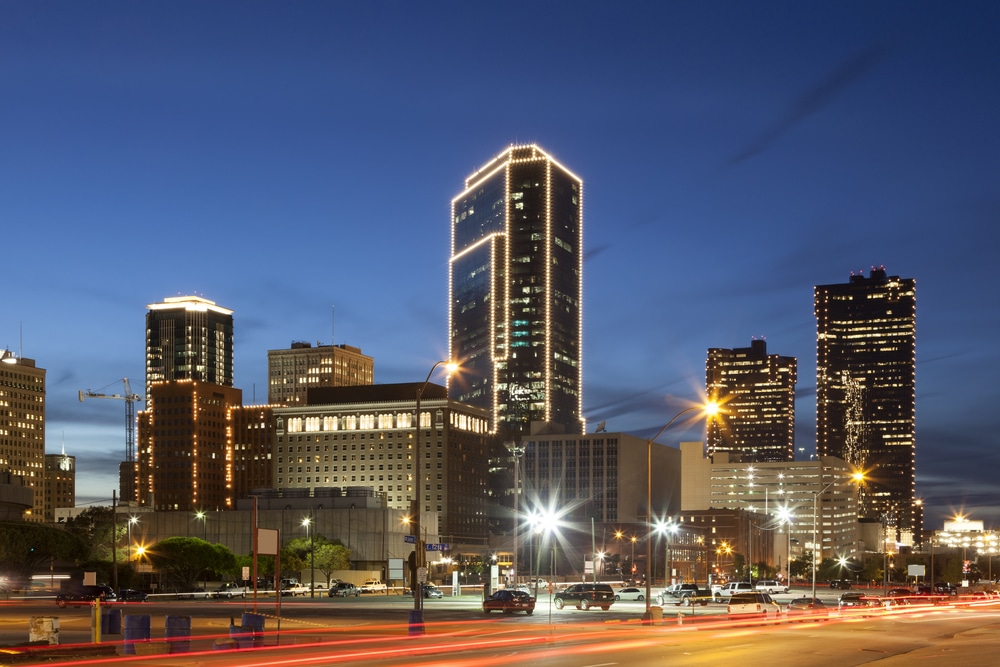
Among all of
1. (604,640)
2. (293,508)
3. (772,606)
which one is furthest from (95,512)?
(604,640)

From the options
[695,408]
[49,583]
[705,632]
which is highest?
[695,408]

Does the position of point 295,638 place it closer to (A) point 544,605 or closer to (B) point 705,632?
(B) point 705,632

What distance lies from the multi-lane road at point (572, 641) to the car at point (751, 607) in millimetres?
876

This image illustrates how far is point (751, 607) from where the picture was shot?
66438 mm

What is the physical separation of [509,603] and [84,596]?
3231 cm

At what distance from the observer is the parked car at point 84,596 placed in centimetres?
8068

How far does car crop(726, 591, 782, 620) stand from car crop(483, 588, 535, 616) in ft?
42.7

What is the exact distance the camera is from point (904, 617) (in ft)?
234

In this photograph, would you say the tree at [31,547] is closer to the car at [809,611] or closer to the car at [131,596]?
the car at [131,596]

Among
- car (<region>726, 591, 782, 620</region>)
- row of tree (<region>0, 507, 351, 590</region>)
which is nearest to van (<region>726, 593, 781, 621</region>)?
car (<region>726, 591, 782, 620</region>)

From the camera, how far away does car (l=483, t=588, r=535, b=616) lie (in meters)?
73.1

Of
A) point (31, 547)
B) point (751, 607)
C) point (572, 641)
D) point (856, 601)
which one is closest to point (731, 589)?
point (856, 601)

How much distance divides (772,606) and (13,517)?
4625 inches

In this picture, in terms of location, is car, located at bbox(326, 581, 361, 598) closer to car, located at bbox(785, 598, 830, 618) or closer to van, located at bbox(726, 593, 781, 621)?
car, located at bbox(785, 598, 830, 618)
